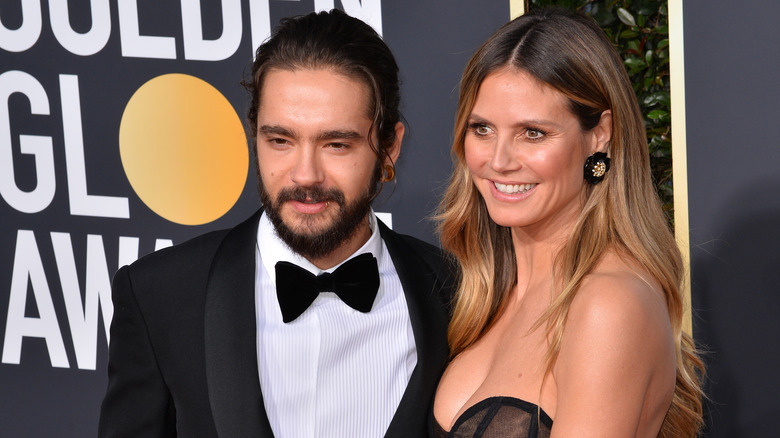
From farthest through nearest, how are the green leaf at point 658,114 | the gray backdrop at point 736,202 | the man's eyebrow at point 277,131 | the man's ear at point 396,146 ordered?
1. the green leaf at point 658,114
2. the gray backdrop at point 736,202
3. the man's ear at point 396,146
4. the man's eyebrow at point 277,131

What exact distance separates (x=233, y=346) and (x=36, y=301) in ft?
6.05

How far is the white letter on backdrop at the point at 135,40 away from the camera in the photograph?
3.26 meters

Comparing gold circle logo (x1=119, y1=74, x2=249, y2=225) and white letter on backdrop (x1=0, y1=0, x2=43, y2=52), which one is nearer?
gold circle logo (x1=119, y1=74, x2=249, y2=225)

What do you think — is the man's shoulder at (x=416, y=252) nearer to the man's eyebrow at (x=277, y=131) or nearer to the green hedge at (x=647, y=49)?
the man's eyebrow at (x=277, y=131)

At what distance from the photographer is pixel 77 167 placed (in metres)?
3.38

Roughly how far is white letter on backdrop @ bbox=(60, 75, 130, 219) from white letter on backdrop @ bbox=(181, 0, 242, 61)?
1.69 feet

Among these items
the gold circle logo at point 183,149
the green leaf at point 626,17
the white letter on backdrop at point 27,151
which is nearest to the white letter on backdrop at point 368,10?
the gold circle logo at point 183,149

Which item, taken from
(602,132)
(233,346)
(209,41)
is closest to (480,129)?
(602,132)

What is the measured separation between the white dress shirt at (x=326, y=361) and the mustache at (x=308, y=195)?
4.9 inches

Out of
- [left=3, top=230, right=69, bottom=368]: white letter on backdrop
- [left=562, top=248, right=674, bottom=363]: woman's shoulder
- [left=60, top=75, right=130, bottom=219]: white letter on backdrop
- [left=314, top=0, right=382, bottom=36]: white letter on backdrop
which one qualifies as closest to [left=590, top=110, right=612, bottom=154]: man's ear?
[left=562, top=248, right=674, bottom=363]: woman's shoulder

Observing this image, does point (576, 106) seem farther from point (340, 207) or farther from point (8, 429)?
point (8, 429)

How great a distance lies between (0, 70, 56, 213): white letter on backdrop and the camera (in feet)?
11.2

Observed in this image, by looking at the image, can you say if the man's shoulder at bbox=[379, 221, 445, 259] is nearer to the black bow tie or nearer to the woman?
the black bow tie

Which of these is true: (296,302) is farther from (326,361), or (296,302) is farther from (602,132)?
(602,132)
